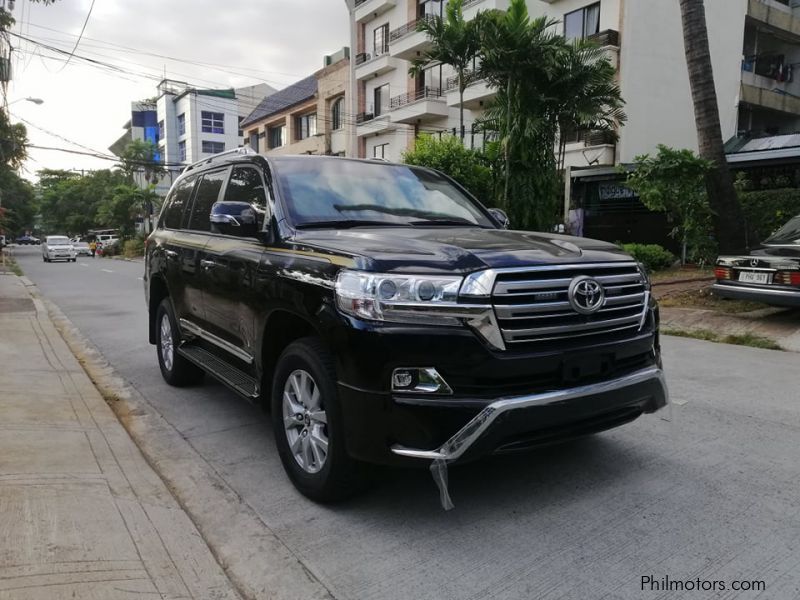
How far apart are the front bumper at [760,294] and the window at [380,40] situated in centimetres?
2548

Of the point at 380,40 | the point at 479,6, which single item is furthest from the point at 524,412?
the point at 380,40

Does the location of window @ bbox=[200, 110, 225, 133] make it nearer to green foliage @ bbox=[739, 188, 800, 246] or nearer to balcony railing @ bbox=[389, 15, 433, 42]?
balcony railing @ bbox=[389, 15, 433, 42]

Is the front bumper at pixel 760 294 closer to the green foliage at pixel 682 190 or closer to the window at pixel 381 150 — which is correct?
the green foliage at pixel 682 190

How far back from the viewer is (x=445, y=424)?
2799 millimetres

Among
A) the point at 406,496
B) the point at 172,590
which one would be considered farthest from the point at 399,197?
the point at 172,590

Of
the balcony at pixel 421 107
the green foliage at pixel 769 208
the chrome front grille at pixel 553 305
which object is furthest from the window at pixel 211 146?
the chrome front grille at pixel 553 305

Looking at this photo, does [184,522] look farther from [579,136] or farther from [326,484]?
[579,136]

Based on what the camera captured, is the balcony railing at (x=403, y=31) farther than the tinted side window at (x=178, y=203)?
Yes

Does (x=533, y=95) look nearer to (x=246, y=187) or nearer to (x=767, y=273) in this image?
(x=767, y=273)

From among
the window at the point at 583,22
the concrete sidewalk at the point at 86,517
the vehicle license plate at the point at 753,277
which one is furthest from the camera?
the window at the point at 583,22

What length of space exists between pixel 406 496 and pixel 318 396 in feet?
Result: 2.59

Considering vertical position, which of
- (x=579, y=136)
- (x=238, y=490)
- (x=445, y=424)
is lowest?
(x=238, y=490)

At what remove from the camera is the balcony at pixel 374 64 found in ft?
98.9

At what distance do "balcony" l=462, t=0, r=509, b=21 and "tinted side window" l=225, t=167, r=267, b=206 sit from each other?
20.8m
